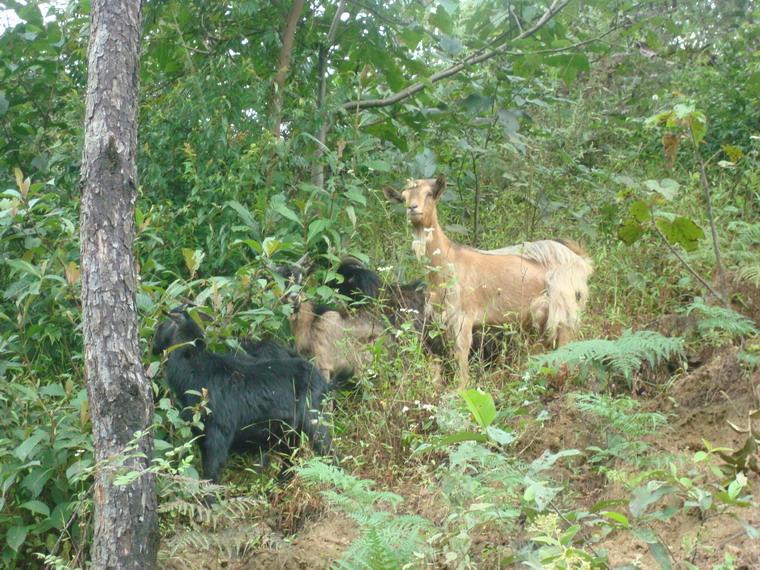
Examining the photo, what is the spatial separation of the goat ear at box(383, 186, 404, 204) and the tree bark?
3.26ft

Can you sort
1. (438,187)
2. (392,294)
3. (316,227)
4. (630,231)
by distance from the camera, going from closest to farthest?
(630,231) < (316,227) < (392,294) < (438,187)

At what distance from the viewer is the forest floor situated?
13.8 ft

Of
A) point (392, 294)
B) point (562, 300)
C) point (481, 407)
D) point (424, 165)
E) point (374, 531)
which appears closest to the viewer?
point (374, 531)

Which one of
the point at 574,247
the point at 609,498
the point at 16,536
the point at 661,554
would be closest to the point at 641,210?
the point at 574,247

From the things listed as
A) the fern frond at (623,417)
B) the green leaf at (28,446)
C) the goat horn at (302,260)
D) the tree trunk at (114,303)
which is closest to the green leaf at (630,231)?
the fern frond at (623,417)

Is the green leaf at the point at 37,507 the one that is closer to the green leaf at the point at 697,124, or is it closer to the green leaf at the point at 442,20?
the green leaf at the point at 697,124

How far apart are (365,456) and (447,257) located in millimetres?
2247

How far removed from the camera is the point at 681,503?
14.3 ft

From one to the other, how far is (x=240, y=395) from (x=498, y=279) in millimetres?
2669

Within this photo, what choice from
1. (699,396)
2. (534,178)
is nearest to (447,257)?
(534,178)

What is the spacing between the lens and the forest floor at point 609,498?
421 cm

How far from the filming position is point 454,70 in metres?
7.85

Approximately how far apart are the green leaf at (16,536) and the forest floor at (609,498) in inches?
36.1

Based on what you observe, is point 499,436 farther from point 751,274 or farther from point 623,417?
point 751,274
